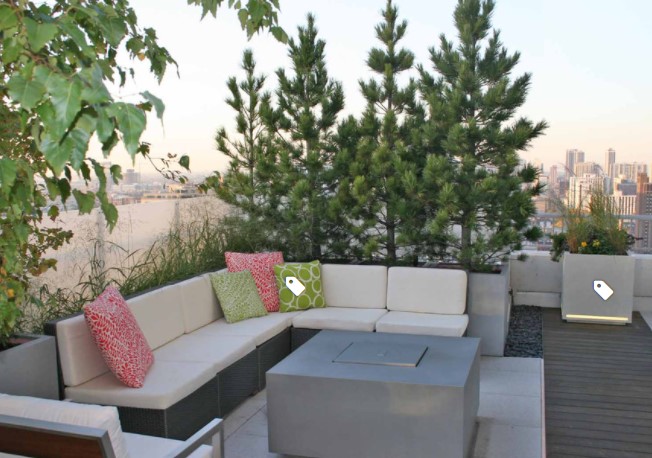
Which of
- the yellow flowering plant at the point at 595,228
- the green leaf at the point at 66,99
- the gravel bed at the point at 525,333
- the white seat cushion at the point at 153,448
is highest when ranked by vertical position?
the green leaf at the point at 66,99

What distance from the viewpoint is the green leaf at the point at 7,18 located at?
1373 mm

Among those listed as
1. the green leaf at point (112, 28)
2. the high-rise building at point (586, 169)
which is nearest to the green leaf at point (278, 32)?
the green leaf at point (112, 28)

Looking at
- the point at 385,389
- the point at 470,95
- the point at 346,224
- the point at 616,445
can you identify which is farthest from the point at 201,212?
the point at 616,445

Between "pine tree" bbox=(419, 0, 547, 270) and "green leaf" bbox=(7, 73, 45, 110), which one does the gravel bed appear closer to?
"pine tree" bbox=(419, 0, 547, 270)

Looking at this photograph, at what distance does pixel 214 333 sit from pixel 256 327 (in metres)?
0.31

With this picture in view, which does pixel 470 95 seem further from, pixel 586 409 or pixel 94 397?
pixel 94 397

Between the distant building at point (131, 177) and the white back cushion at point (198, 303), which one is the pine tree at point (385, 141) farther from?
the distant building at point (131, 177)

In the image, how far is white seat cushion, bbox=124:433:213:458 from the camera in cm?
268

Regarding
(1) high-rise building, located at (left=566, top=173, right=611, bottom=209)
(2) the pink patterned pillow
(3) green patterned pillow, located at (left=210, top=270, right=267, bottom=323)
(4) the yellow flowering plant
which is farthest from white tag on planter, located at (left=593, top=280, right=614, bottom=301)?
(2) the pink patterned pillow

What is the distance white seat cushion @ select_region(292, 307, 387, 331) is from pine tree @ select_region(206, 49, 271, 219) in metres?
1.68

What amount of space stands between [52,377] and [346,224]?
344cm

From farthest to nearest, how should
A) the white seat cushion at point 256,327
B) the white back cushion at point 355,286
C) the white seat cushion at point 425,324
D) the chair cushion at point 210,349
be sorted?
1. the white back cushion at point 355,286
2. the white seat cushion at point 425,324
3. the white seat cushion at point 256,327
4. the chair cushion at point 210,349

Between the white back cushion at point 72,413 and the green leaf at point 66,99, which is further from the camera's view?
the white back cushion at point 72,413

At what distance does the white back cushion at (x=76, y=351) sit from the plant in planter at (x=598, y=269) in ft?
14.6
